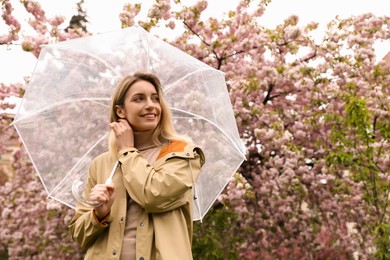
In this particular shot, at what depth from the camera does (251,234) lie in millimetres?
6629

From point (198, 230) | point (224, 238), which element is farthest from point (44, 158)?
point (224, 238)

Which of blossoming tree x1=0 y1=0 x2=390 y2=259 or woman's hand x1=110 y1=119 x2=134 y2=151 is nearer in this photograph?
woman's hand x1=110 y1=119 x2=134 y2=151

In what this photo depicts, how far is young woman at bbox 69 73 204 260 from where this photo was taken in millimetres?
2043

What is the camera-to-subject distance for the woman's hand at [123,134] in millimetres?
2225

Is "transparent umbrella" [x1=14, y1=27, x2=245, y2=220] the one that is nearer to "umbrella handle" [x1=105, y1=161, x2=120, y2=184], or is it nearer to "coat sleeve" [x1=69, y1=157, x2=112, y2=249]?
"coat sleeve" [x1=69, y1=157, x2=112, y2=249]

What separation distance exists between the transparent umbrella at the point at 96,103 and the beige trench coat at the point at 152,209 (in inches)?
20.6

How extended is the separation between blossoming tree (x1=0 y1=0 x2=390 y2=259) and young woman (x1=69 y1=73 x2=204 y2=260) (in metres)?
3.18

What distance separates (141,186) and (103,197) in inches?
6.0

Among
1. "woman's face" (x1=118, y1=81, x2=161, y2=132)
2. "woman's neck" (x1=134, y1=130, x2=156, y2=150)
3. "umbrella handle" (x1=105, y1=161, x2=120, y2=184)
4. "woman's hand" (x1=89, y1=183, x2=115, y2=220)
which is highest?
"woman's face" (x1=118, y1=81, x2=161, y2=132)

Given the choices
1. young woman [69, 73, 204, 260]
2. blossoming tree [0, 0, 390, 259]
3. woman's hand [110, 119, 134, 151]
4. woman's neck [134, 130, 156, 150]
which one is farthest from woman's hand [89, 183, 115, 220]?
blossoming tree [0, 0, 390, 259]

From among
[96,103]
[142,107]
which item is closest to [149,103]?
[142,107]

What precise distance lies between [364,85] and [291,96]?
949mm

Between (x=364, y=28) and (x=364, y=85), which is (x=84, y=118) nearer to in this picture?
(x=364, y=85)

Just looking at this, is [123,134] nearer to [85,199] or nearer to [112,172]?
[112,172]
